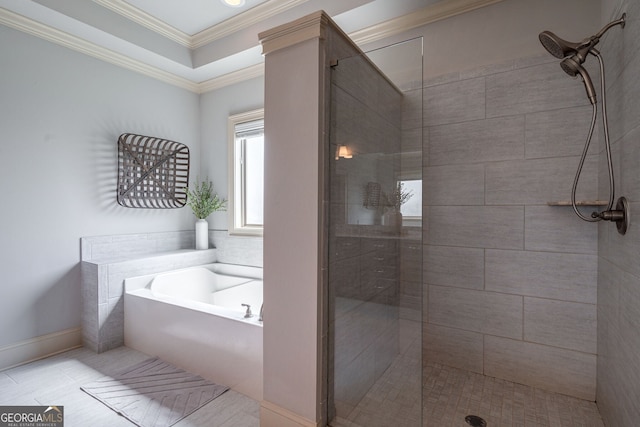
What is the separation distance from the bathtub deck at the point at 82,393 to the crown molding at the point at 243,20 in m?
2.89

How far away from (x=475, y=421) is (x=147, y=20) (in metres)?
3.82

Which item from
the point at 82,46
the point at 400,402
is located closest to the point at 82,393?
the point at 400,402

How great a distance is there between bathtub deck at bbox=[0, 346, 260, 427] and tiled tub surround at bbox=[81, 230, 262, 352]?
0.20 metres

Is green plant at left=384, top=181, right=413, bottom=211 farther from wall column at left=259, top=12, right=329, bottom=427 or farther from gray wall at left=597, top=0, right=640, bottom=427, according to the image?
gray wall at left=597, top=0, right=640, bottom=427

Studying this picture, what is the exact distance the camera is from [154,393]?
2.04 meters

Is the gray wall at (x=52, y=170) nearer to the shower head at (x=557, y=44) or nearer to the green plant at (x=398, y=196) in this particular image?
the green plant at (x=398, y=196)

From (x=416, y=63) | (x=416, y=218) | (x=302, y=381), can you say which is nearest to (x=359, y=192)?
(x=416, y=218)

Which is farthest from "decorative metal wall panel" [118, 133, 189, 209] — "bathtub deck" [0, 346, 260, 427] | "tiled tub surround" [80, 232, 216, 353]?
"bathtub deck" [0, 346, 260, 427]

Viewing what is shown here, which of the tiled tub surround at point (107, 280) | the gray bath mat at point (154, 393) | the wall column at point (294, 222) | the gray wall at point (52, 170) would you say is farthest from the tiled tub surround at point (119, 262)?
the wall column at point (294, 222)

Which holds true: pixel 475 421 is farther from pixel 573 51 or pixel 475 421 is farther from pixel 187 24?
pixel 187 24

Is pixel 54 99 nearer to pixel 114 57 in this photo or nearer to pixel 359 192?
pixel 114 57

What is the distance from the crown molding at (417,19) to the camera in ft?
7.34

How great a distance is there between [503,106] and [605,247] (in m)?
1.01

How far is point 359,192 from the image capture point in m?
1.66
